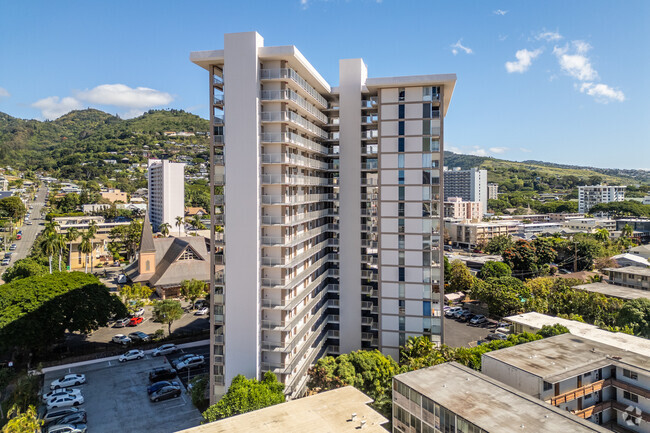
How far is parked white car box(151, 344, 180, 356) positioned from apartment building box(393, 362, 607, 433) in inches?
1093

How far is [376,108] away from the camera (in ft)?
113

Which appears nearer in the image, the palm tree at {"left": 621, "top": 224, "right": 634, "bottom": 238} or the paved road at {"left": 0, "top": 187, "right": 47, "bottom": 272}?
the paved road at {"left": 0, "top": 187, "right": 47, "bottom": 272}

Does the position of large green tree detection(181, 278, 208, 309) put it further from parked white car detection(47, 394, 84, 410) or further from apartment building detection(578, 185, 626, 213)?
apartment building detection(578, 185, 626, 213)

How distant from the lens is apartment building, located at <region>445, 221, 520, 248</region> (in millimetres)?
106812

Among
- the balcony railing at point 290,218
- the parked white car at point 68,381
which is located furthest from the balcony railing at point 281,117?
the parked white car at point 68,381

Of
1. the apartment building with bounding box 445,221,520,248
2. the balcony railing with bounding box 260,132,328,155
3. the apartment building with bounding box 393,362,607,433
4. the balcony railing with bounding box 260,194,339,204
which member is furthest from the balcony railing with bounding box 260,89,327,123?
the apartment building with bounding box 445,221,520,248

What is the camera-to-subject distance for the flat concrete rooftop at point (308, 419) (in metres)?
18.0

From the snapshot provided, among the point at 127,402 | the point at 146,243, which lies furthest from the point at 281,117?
the point at 146,243

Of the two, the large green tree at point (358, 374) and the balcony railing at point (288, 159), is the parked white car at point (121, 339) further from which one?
the balcony railing at point (288, 159)

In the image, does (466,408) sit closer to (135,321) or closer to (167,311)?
(167,311)

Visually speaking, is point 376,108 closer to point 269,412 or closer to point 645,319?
point 269,412

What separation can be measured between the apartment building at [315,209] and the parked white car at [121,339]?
19812 millimetres

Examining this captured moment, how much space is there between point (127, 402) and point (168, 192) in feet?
301

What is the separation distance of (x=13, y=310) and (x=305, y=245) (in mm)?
25940
